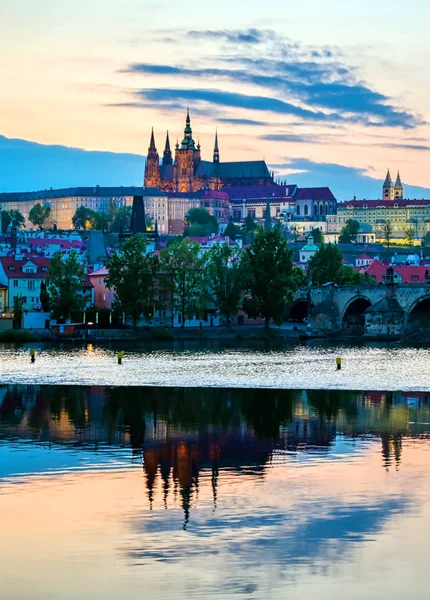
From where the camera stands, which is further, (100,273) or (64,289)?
(100,273)

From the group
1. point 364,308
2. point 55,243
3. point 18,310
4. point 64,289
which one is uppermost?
point 55,243

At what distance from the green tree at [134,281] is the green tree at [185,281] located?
1576 millimetres

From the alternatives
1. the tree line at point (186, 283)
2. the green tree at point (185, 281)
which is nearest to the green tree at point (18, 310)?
the tree line at point (186, 283)

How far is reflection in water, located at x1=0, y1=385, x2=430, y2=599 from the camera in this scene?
1772 centimetres


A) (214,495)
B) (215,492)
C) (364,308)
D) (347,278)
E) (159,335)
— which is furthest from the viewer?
(347,278)

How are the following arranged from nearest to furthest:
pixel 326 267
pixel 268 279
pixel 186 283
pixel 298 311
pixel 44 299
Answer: pixel 268 279 < pixel 44 299 < pixel 186 283 < pixel 298 311 < pixel 326 267

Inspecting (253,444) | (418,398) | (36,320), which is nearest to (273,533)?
(253,444)

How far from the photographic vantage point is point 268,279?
292 ft

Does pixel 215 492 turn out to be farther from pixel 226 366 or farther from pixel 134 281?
pixel 134 281

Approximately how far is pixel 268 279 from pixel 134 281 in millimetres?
9753

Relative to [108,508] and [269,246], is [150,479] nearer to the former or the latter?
[108,508]

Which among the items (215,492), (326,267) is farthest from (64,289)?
(215,492)

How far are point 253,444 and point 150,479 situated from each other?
16.3 ft

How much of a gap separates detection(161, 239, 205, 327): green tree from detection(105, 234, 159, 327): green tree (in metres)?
1.58
